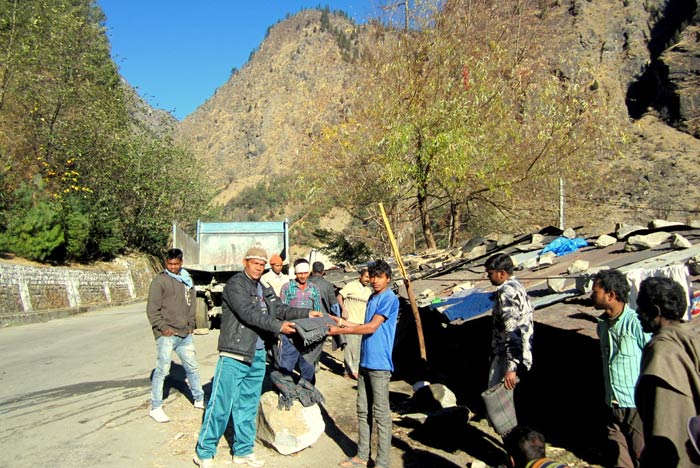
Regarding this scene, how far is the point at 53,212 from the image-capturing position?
67.5 ft

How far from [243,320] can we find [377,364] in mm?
1198

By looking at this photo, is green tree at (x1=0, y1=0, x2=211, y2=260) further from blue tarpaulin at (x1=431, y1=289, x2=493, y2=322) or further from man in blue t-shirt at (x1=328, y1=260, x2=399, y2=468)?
man in blue t-shirt at (x1=328, y1=260, x2=399, y2=468)

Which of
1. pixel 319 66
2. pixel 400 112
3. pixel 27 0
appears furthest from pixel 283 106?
pixel 400 112

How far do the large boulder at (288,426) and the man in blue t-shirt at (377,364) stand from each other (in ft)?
1.79

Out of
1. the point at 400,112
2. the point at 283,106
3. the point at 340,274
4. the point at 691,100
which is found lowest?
the point at 340,274

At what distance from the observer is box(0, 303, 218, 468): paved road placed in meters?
4.86

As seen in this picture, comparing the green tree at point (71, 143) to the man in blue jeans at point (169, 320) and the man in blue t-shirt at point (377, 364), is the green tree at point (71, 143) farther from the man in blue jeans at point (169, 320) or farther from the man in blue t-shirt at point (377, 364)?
the man in blue t-shirt at point (377, 364)

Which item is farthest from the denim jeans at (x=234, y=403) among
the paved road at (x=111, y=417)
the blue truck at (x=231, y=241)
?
the blue truck at (x=231, y=241)

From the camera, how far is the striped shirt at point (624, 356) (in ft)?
12.3

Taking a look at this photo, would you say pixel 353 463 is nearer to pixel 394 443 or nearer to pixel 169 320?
pixel 394 443

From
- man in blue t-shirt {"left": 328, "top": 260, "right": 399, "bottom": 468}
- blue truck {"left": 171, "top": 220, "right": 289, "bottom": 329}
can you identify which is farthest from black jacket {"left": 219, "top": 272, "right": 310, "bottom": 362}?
blue truck {"left": 171, "top": 220, "right": 289, "bottom": 329}

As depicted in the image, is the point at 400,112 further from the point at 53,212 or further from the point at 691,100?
the point at 691,100

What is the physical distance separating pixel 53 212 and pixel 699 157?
47.9 m

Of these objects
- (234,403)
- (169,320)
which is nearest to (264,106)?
(169,320)
